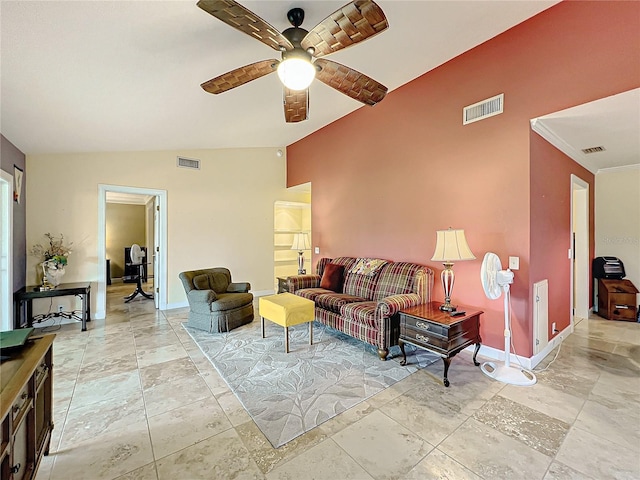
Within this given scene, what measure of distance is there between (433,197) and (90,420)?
3.84 metres

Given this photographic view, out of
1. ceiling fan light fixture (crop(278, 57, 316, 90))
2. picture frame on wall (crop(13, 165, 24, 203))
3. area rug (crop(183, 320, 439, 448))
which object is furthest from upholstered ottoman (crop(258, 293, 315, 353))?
picture frame on wall (crop(13, 165, 24, 203))

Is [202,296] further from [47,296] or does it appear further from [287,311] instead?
[47,296]

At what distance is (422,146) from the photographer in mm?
3637

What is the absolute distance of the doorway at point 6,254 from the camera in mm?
3344

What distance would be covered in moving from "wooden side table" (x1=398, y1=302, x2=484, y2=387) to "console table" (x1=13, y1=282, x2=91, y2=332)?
4274 millimetres

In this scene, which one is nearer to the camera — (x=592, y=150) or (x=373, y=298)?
(x=592, y=150)

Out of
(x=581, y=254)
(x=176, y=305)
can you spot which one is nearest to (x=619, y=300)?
(x=581, y=254)

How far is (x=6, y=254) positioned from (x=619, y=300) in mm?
8327

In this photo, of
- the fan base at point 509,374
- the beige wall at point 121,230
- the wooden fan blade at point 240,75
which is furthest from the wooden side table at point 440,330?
the beige wall at point 121,230

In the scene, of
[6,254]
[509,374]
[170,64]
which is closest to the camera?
[170,64]

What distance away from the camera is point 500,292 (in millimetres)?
2732

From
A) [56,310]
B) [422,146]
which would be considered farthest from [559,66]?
[56,310]

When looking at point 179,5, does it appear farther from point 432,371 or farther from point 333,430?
point 432,371

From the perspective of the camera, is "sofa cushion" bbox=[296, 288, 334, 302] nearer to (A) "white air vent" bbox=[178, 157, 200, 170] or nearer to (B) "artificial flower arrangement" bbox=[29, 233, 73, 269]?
(A) "white air vent" bbox=[178, 157, 200, 170]
